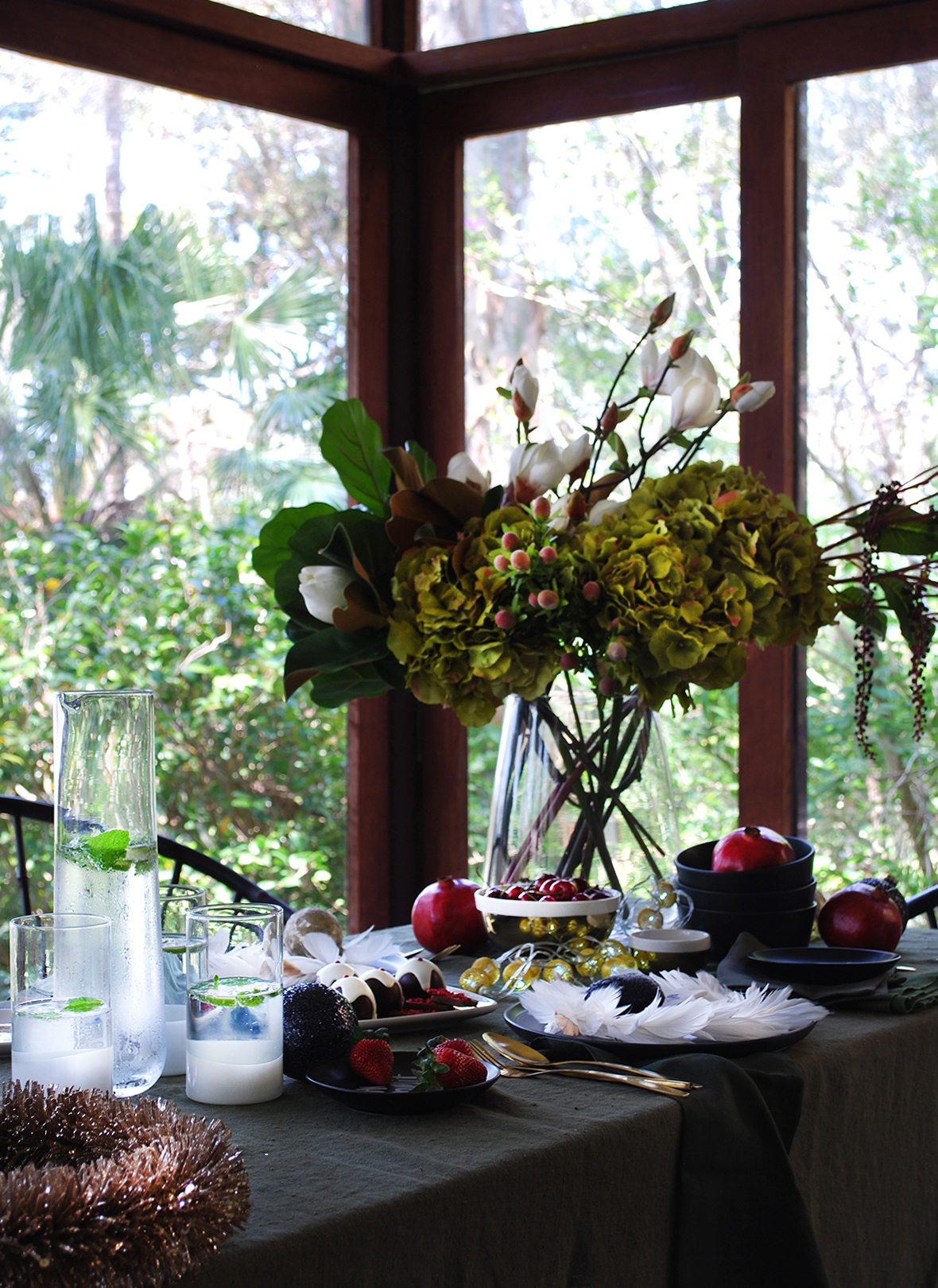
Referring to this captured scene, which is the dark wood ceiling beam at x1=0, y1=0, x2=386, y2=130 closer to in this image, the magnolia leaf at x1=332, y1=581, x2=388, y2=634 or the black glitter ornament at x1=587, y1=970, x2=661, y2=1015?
the magnolia leaf at x1=332, y1=581, x2=388, y2=634

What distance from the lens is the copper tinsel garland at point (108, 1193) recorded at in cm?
66

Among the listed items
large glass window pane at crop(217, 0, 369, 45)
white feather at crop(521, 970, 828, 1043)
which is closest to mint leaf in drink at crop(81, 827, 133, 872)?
white feather at crop(521, 970, 828, 1043)

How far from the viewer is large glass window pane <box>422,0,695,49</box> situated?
7.82 feet

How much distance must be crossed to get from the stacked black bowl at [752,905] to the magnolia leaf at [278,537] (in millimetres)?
625

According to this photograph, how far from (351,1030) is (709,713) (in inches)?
55.5

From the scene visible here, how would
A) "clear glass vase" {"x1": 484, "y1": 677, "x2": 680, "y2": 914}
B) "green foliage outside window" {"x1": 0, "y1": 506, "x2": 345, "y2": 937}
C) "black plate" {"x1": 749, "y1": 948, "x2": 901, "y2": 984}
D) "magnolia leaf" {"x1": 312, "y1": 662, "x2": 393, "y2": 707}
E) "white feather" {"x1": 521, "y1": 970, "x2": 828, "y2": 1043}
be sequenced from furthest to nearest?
"green foliage outside window" {"x1": 0, "y1": 506, "x2": 345, "y2": 937}
"magnolia leaf" {"x1": 312, "y1": 662, "x2": 393, "y2": 707}
"clear glass vase" {"x1": 484, "y1": 677, "x2": 680, "y2": 914}
"black plate" {"x1": 749, "y1": 948, "x2": 901, "y2": 984}
"white feather" {"x1": 521, "y1": 970, "x2": 828, "y2": 1043}

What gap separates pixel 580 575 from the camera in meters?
1.39

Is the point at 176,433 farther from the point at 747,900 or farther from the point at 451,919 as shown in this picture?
the point at 747,900

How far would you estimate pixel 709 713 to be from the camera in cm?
238

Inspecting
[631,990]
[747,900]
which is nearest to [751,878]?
[747,900]

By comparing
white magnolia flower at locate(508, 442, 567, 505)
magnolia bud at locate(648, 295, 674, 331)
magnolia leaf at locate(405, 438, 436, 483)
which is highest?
magnolia bud at locate(648, 295, 674, 331)

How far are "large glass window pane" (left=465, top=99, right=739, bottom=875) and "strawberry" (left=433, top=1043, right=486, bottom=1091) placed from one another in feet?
4.44

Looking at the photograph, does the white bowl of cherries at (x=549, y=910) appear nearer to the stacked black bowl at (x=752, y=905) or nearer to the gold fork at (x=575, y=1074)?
the stacked black bowl at (x=752, y=905)

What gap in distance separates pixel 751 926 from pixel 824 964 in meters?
0.16
